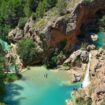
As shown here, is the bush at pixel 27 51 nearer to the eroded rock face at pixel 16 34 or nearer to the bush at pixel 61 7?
the eroded rock face at pixel 16 34

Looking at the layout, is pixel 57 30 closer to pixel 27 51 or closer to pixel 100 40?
pixel 27 51

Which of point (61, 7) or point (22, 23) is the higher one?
point (61, 7)

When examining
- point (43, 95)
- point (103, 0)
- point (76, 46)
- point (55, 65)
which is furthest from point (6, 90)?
point (103, 0)

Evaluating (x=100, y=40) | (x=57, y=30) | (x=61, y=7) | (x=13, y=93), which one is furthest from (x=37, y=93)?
(x=100, y=40)

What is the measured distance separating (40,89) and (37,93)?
1048 mm

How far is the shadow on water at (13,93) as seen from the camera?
4775 centimetres

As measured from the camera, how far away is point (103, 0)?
6475 cm

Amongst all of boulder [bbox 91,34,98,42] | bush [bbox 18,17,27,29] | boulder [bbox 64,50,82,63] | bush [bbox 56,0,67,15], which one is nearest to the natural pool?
boulder [bbox 64,50,82,63]

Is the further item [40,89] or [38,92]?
[40,89]

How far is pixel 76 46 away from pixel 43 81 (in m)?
8.92

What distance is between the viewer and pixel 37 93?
4928 cm

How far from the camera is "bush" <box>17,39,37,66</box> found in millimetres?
55719

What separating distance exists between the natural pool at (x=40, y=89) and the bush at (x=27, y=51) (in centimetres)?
181

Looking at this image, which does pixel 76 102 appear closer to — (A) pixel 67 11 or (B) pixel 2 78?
(B) pixel 2 78
